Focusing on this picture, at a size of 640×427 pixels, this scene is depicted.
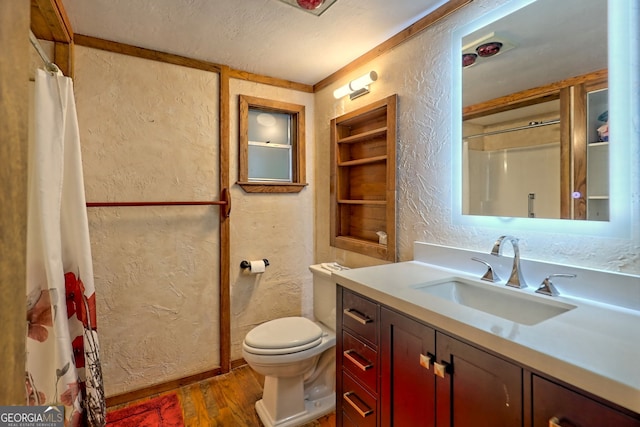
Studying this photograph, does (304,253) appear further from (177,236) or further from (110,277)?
(110,277)

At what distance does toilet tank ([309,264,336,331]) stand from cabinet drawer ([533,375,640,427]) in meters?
1.26

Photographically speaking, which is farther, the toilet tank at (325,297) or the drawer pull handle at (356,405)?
the toilet tank at (325,297)

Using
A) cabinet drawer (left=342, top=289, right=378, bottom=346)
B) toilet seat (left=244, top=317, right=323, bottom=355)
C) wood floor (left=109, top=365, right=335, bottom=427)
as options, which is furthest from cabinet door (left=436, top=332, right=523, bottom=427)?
wood floor (left=109, top=365, right=335, bottom=427)

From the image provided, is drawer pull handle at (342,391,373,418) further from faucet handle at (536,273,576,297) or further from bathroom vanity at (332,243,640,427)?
faucet handle at (536,273,576,297)

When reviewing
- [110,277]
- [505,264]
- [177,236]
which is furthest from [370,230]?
[110,277]

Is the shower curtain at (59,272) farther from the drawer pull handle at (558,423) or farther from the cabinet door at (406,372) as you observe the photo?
the drawer pull handle at (558,423)

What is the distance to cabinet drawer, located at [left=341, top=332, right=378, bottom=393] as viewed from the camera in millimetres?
1197

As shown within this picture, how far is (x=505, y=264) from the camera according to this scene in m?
1.26

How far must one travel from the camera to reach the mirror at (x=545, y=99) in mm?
1010

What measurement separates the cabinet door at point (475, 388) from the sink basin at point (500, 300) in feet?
1.08

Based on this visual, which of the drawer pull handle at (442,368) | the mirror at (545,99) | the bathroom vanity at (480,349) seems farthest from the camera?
the mirror at (545,99)

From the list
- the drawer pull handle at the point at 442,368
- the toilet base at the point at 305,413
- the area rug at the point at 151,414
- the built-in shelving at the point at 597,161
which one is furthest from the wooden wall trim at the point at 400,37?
the area rug at the point at 151,414

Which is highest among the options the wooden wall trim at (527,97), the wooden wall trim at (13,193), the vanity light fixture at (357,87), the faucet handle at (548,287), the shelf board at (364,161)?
the vanity light fixture at (357,87)

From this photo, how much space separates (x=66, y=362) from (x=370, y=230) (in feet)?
5.51
